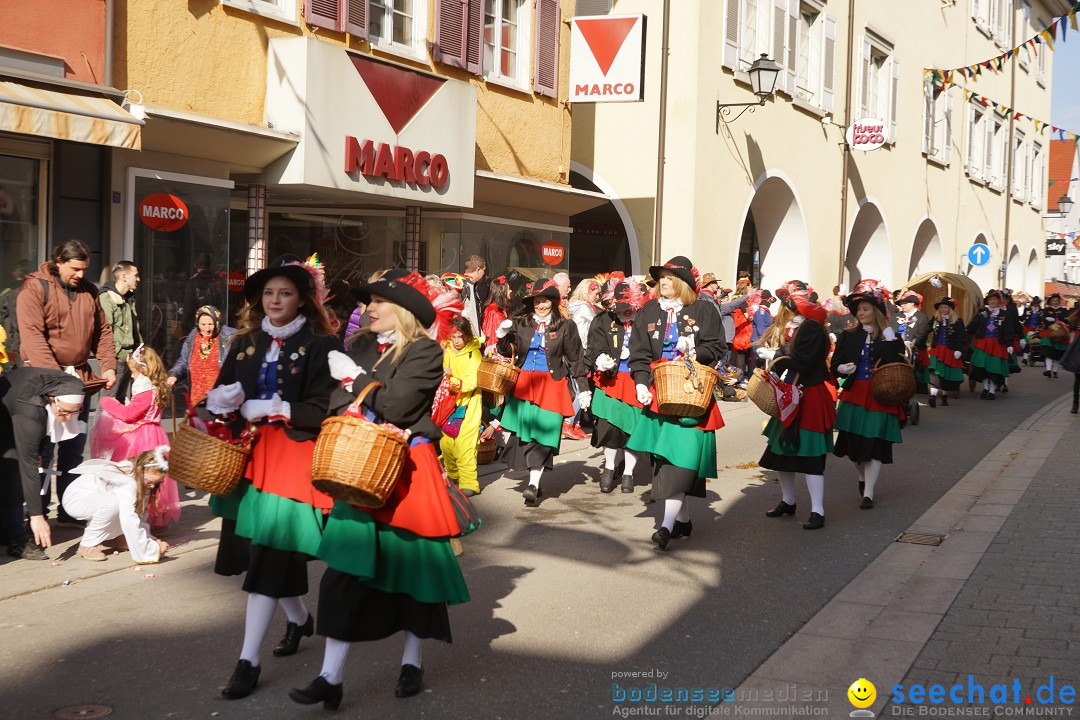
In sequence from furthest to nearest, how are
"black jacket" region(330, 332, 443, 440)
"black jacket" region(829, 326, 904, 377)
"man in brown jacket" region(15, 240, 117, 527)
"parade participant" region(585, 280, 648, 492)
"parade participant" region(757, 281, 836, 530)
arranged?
"parade participant" region(585, 280, 648, 492) < "black jacket" region(829, 326, 904, 377) < "parade participant" region(757, 281, 836, 530) < "man in brown jacket" region(15, 240, 117, 527) < "black jacket" region(330, 332, 443, 440)

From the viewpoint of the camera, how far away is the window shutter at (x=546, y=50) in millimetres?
17672

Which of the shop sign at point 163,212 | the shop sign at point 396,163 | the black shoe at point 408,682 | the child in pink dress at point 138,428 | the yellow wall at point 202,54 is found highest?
the yellow wall at point 202,54

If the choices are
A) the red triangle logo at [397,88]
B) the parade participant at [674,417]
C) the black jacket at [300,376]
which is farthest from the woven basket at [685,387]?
the red triangle logo at [397,88]

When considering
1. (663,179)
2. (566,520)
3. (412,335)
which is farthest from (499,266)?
(412,335)

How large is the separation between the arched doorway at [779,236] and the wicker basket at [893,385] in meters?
15.5

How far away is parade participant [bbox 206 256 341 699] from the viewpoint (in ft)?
16.3

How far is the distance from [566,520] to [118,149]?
595 centimetres

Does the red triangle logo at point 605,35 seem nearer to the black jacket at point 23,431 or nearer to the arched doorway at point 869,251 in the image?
the black jacket at point 23,431

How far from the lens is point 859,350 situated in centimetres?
991

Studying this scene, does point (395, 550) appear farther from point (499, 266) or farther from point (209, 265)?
point (499, 266)

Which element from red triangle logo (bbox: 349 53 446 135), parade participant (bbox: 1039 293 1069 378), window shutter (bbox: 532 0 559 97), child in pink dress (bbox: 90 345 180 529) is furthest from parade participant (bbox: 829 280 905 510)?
parade participant (bbox: 1039 293 1069 378)

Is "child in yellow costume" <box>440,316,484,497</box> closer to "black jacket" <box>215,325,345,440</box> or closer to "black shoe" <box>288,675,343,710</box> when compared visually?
"black jacket" <box>215,325,345,440</box>

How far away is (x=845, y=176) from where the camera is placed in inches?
1082

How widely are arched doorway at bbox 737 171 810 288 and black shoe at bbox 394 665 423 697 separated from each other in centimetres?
2098
